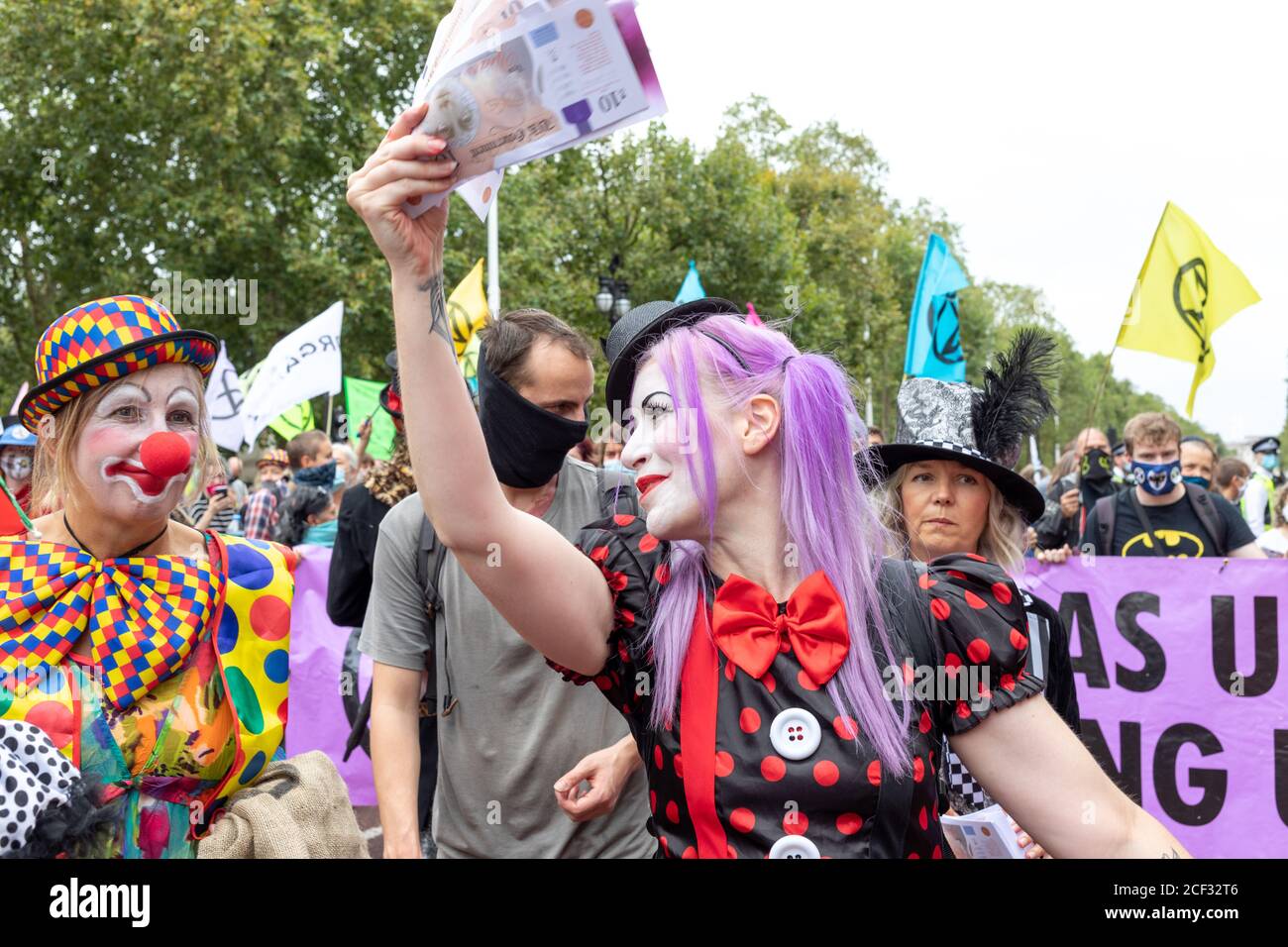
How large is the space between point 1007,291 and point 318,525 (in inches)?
2597

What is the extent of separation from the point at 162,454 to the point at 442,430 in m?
0.88

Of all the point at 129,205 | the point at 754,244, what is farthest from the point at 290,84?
the point at 754,244

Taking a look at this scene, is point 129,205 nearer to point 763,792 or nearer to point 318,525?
point 318,525

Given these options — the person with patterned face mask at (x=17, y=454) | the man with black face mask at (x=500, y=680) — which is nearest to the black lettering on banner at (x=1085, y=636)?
the man with black face mask at (x=500, y=680)

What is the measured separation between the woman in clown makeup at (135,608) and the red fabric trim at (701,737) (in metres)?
0.99

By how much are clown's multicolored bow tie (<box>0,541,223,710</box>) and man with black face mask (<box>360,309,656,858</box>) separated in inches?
24.8

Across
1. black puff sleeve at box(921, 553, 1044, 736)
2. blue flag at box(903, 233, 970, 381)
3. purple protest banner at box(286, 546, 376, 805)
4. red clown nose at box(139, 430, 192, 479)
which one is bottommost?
purple protest banner at box(286, 546, 376, 805)

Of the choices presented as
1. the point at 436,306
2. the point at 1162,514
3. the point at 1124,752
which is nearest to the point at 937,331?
the point at 1162,514

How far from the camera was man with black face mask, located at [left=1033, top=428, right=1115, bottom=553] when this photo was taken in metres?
7.12

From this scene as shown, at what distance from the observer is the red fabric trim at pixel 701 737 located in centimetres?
174

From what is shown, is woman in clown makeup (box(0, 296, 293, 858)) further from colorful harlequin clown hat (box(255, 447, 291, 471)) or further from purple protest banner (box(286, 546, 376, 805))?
colorful harlequin clown hat (box(255, 447, 291, 471))

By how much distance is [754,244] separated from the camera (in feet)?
89.4

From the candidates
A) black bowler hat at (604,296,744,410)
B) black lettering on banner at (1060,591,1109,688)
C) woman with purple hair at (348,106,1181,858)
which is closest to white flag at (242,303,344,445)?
black lettering on banner at (1060,591,1109,688)

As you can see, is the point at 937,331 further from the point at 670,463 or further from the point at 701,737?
the point at 701,737
